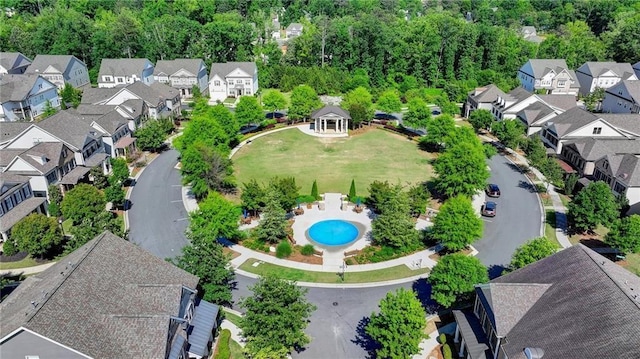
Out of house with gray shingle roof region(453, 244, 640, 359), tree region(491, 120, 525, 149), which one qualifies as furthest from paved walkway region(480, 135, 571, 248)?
house with gray shingle roof region(453, 244, 640, 359)

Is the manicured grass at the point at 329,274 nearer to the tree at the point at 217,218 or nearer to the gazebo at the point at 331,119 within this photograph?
the tree at the point at 217,218

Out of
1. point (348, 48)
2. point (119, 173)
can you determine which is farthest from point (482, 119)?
point (119, 173)

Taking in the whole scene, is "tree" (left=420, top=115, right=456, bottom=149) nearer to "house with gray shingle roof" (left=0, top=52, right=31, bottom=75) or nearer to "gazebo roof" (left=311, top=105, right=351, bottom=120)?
"gazebo roof" (left=311, top=105, right=351, bottom=120)

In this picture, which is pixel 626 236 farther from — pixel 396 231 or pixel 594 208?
pixel 396 231

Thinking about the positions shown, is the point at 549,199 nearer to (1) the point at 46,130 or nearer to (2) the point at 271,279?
(2) the point at 271,279

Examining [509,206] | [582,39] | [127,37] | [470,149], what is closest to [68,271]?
[470,149]
